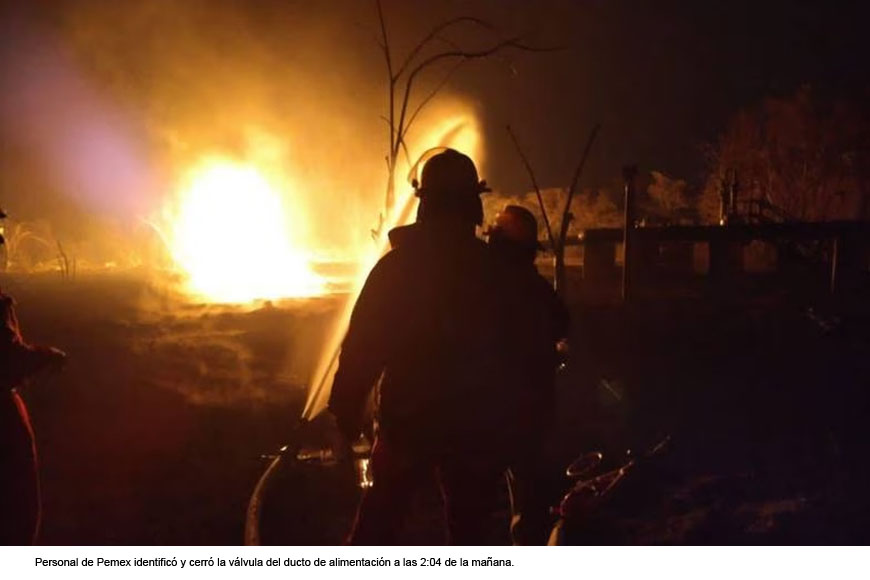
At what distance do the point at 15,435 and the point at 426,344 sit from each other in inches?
79.5

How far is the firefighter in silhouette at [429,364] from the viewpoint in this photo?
116 inches

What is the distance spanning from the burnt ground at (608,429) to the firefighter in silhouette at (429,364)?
185 centimetres

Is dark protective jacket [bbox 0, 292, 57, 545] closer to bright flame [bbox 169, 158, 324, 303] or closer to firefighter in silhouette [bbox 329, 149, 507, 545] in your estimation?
firefighter in silhouette [bbox 329, 149, 507, 545]

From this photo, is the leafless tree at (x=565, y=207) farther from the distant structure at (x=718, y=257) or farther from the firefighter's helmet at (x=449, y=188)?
the firefighter's helmet at (x=449, y=188)

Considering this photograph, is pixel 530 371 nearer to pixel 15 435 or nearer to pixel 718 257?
pixel 15 435

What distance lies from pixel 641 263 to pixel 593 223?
2787cm

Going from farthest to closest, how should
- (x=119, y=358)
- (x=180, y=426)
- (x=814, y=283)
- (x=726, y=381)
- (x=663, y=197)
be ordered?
(x=663, y=197) < (x=814, y=283) < (x=119, y=358) < (x=726, y=381) < (x=180, y=426)

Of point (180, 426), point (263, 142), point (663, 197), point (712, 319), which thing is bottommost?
point (180, 426)

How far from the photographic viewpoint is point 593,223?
4556 cm

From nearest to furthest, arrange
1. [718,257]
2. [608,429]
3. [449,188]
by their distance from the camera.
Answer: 1. [449,188]
2. [608,429]
3. [718,257]

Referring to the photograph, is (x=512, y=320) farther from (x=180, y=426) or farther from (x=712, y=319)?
(x=712, y=319)

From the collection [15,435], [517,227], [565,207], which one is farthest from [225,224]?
[15,435]

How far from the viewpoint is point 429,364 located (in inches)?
118

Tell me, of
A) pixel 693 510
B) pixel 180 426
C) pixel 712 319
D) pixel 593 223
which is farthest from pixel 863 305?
pixel 593 223
